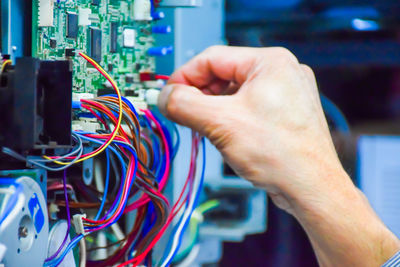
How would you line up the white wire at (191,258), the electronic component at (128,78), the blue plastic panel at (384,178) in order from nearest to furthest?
1. the electronic component at (128,78)
2. the white wire at (191,258)
3. the blue plastic panel at (384,178)

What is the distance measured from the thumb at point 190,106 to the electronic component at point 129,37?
16 centimetres

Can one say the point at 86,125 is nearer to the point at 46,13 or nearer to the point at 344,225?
the point at 46,13

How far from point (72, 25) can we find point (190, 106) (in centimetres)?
20

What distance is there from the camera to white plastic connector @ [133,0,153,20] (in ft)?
2.93

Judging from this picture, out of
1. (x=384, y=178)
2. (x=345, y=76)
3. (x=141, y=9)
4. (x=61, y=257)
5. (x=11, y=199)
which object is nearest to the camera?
(x=11, y=199)

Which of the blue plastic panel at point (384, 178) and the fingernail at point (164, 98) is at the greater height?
the fingernail at point (164, 98)

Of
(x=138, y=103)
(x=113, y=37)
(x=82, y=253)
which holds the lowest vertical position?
(x=82, y=253)

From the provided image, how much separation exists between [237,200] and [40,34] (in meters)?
0.69

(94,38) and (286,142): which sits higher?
(94,38)

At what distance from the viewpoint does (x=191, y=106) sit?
2.38ft

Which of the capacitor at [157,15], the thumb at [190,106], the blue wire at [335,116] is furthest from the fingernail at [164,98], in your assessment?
the blue wire at [335,116]

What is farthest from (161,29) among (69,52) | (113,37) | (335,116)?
(335,116)

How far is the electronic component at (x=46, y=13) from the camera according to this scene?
696 mm

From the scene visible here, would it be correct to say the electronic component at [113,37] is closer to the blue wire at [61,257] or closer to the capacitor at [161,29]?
the capacitor at [161,29]
